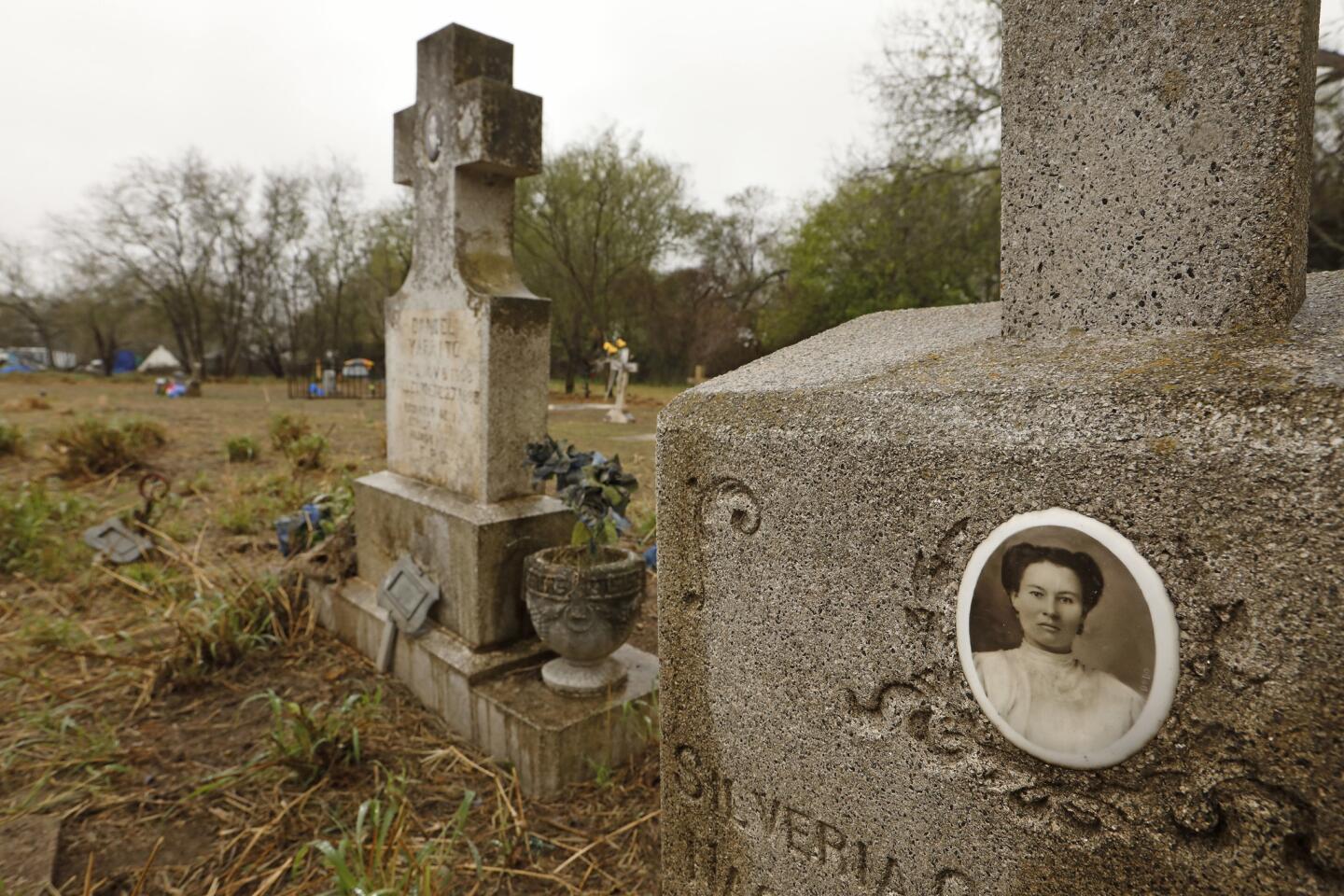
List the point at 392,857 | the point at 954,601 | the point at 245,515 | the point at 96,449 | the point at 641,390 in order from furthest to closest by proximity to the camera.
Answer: the point at 641,390 < the point at 96,449 < the point at 245,515 < the point at 392,857 < the point at 954,601

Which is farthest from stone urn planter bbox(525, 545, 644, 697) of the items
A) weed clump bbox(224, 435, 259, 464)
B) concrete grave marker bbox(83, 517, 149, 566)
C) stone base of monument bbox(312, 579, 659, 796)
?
weed clump bbox(224, 435, 259, 464)

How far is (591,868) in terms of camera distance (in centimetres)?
229

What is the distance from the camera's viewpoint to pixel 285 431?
28.9ft

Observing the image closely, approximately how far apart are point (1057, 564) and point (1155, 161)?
55 cm

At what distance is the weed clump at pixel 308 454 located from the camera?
7952 millimetres

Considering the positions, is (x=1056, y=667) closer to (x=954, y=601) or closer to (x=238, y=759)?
(x=954, y=601)

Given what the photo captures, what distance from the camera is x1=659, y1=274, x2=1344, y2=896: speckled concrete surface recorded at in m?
0.80

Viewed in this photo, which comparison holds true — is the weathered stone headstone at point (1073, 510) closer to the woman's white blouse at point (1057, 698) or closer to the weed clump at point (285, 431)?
the woman's white blouse at point (1057, 698)

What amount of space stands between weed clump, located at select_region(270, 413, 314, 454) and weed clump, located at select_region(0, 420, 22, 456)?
2.64 m

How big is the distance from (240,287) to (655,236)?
1760 cm

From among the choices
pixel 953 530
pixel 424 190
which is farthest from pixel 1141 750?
pixel 424 190

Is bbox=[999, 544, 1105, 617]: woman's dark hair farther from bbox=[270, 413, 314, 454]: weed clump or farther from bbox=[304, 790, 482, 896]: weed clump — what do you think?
bbox=[270, 413, 314, 454]: weed clump

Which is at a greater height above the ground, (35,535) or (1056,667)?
(1056,667)

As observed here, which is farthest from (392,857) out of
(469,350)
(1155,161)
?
(1155,161)
